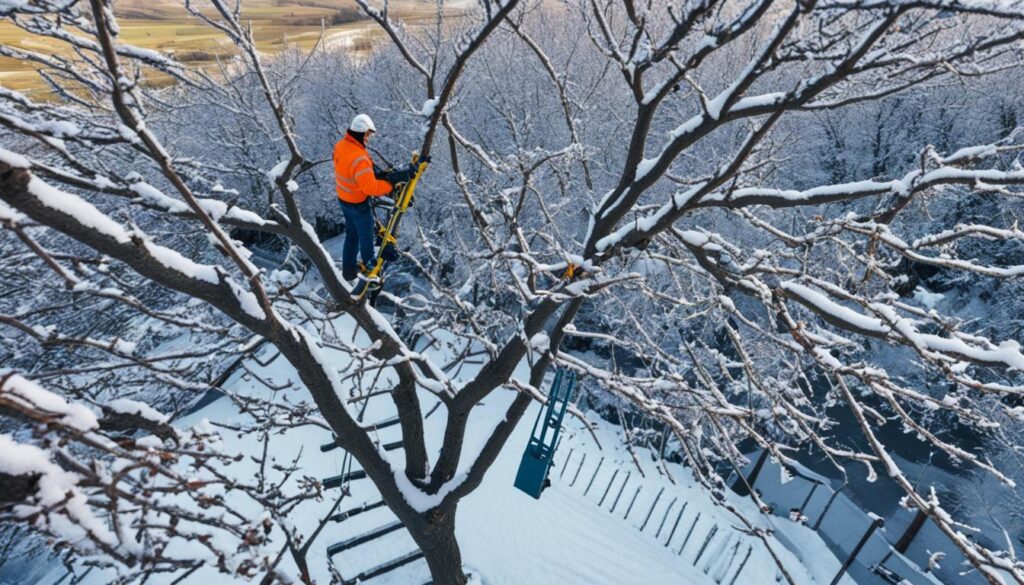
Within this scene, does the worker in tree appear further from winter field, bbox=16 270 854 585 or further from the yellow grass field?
winter field, bbox=16 270 854 585

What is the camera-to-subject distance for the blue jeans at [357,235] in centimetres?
515

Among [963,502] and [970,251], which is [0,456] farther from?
[970,251]

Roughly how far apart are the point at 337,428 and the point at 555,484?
5798 mm

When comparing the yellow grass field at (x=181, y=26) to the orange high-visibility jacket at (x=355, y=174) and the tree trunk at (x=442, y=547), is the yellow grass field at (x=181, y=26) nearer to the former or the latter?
the orange high-visibility jacket at (x=355, y=174)

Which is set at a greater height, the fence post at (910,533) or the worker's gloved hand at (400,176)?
the worker's gloved hand at (400,176)

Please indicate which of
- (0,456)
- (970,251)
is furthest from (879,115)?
(0,456)

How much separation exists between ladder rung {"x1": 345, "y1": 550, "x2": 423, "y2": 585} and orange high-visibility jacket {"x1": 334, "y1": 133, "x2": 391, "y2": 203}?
15.3ft

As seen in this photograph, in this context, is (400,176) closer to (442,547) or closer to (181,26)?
(442,547)

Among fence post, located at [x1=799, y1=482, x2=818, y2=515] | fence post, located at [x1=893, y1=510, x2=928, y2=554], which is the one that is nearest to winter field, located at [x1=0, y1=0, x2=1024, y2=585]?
fence post, located at [x1=799, y1=482, x2=818, y2=515]

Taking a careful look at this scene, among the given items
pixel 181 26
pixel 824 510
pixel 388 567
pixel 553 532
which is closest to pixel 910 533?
pixel 824 510

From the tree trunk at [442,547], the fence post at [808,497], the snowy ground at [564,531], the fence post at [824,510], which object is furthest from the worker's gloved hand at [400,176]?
the fence post at [808,497]

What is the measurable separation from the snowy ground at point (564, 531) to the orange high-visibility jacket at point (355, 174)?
2264 mm

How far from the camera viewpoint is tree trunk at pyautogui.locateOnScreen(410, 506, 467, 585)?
15.6 feet

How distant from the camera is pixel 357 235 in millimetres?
5590
